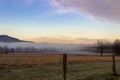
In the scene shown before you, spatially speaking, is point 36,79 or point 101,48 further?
point 101,48

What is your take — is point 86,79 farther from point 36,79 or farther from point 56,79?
point 36,79

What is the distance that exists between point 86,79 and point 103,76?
2.88 metres

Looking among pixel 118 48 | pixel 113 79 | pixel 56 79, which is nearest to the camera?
pixel 56 79

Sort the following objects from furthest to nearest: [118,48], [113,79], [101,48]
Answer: [101,48]
[118,48]
[113,79]

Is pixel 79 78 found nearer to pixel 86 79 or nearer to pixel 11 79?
pixel 86 79

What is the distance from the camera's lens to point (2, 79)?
23.4 meters

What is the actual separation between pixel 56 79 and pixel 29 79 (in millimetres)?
2242

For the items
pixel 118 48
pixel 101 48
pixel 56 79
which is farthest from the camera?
pixel 101 48

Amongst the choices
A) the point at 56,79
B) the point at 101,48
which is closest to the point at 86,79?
the point at 56,79

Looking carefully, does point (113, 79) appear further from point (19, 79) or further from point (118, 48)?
point (118, 48)

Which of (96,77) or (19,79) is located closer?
(19,79)

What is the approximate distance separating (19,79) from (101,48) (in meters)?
179

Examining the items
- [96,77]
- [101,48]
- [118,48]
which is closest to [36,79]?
[96,77]

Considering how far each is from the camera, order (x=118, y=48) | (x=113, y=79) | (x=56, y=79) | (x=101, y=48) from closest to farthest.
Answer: (x=56, y=79), (x=113, y=79), (x=118, y=48), (x=101, y=48)
